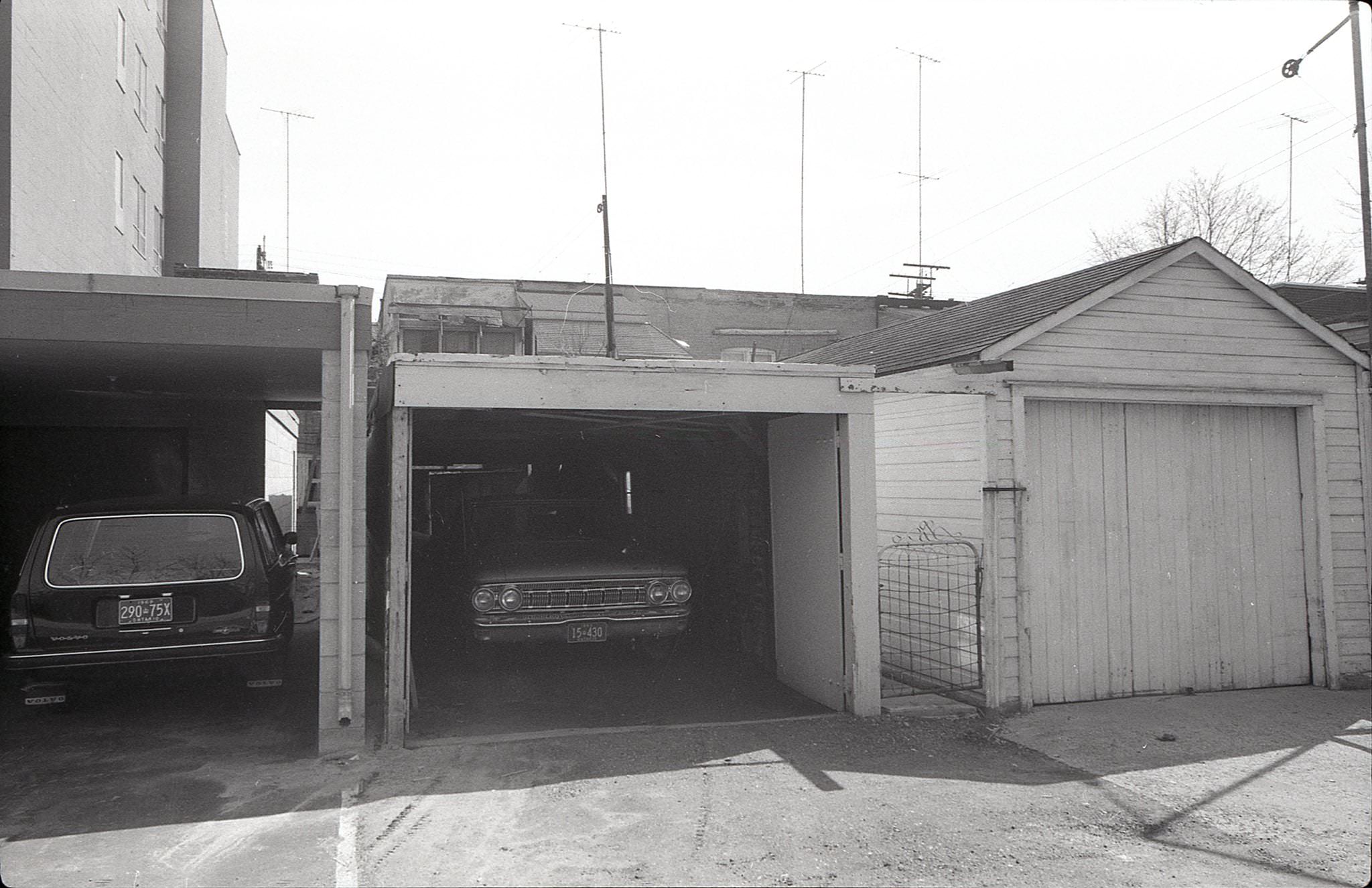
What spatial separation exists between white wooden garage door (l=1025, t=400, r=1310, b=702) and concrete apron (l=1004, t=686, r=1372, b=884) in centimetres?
27

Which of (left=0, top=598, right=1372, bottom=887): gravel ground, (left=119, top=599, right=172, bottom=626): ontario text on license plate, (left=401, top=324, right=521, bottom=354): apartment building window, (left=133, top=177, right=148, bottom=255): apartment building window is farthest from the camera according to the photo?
(left=401, top=324, right=521, bottom=354): apartment building window

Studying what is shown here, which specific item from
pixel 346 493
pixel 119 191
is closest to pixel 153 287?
pixel 346 493

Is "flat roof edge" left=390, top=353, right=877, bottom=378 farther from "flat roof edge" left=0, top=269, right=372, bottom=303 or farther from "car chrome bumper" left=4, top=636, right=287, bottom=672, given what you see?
"car chrome bumper" left=4, top=636, right=287, bottom=672

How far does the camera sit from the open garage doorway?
21.3ft

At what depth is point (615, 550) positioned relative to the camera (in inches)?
321

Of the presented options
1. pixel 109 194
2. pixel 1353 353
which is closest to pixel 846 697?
pixel 1353 353

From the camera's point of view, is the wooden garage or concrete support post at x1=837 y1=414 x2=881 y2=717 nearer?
concrete support post at x1=837 y1=414 x2=881 y2=717

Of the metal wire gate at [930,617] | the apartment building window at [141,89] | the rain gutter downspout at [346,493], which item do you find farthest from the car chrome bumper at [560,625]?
the apartment building window at [141,89]

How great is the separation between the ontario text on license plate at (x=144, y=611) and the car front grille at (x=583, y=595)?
7.79 ft

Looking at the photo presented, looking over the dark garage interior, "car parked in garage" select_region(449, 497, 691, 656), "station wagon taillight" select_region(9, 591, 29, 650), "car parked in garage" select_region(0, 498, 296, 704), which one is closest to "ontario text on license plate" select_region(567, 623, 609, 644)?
"car parked in garage" select_region(449, 497, 691, 656)

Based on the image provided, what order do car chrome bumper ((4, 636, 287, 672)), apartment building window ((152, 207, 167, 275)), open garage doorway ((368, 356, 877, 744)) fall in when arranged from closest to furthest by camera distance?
car chrome bumper ((4, 636, 287, 672)) → open garage doorway ((368, 356, 877, 744)) → apartment building window ((152, 207, 167, 275))

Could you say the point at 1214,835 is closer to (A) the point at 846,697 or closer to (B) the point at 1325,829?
(B) the point at 1325,829

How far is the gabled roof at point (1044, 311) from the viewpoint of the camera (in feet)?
24.3

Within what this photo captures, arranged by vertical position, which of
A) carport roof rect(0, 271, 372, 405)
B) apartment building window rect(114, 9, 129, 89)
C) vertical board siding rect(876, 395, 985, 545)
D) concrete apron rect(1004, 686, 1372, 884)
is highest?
apartment building window rect(114, 9, 129, 89)
